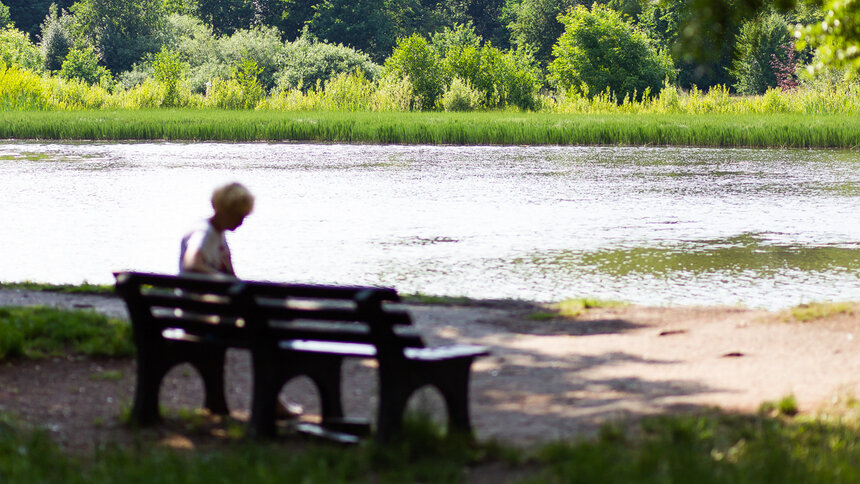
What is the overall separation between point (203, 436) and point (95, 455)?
0.63m

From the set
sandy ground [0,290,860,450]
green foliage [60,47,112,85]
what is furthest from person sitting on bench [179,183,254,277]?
green foliage [60,47,112,85]

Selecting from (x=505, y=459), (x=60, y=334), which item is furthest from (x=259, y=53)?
(x=505, y=459)

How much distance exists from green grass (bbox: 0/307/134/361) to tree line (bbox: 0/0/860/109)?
30149mm

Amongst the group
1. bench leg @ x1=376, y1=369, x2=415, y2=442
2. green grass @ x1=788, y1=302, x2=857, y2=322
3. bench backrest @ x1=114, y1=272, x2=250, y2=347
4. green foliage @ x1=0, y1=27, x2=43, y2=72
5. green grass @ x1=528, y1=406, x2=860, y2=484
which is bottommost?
green grass @ x1=788, y1=302, x2=857, y2=322

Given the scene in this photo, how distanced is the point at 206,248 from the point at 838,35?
17.6 ft

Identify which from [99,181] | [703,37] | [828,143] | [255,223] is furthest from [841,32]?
[828,143]

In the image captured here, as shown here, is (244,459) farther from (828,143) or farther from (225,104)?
(225,104)

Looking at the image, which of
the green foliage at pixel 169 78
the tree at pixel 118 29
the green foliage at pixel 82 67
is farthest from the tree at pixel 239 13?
the green foliage at pixel 169 78

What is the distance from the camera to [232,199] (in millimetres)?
5879

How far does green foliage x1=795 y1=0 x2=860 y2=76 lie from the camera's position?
838 centimetres

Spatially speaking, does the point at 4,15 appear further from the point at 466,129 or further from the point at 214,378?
the point at 214,378

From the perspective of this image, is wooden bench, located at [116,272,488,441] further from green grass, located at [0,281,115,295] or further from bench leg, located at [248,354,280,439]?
green grass, located at [0,281,115,295]

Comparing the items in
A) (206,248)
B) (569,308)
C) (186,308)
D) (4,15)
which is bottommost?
(569,308)

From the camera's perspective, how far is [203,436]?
18.4 feet
